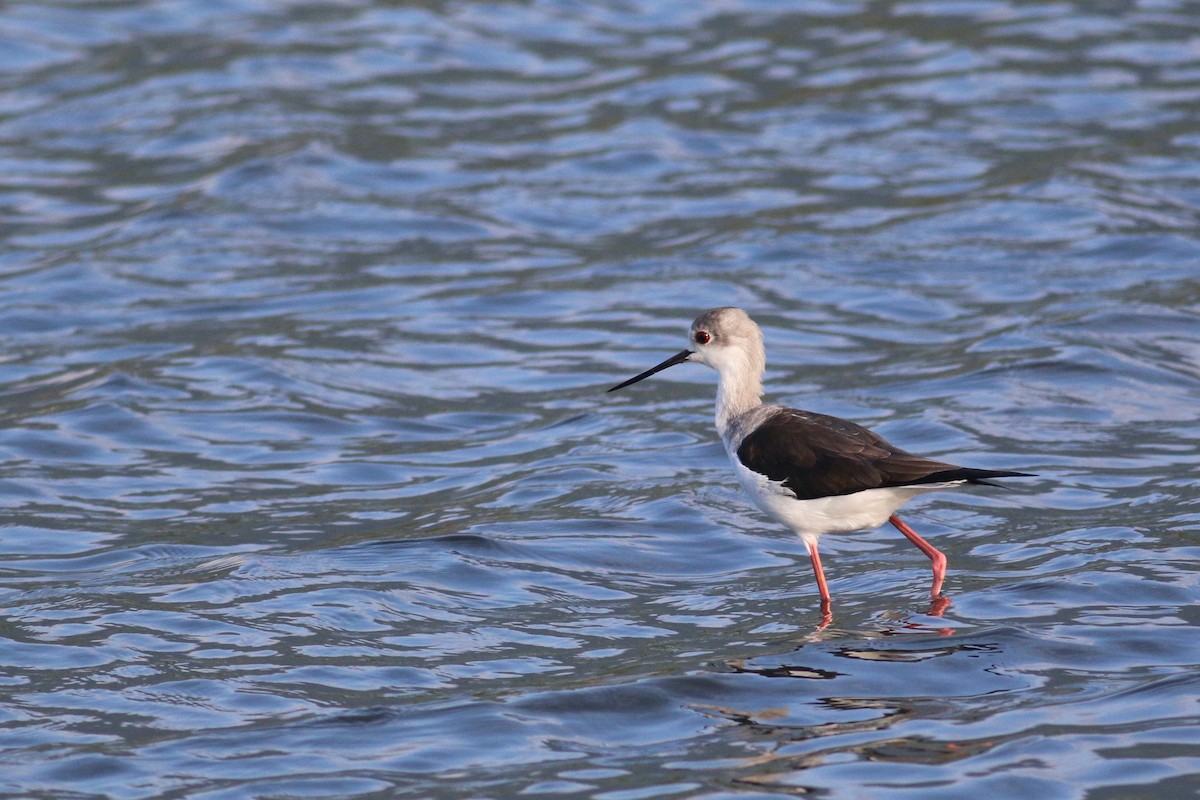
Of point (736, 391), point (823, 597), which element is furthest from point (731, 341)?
point (823, 597)

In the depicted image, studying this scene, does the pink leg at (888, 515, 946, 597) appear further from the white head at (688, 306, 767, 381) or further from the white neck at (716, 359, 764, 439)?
the white head at (688, 306, 767, 381)

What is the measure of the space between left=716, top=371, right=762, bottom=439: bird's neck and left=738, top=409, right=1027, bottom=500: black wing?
0.53 meters

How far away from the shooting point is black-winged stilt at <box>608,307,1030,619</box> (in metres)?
8.82

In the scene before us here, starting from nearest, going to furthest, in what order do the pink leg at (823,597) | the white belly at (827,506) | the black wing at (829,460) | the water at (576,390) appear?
the water at (576,390)
the black wing at (829,460)
the white belly at (827,506)
the pink leg at (823,597)

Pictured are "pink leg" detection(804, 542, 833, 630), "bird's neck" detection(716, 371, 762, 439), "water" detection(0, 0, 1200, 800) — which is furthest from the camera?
"bird's neck" detection(716, 371, 762, 439)

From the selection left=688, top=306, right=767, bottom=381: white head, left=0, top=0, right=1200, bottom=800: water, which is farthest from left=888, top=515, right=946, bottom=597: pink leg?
left=688, top=306, right=767, bottom=381: white head

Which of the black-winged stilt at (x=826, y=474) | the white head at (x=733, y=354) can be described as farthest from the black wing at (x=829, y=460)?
the white head at (x=733, y=354)

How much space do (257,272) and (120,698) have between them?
28.3 feet

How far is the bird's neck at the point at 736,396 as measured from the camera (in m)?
10.1

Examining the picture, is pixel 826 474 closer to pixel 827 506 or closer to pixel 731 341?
pixel 827 506

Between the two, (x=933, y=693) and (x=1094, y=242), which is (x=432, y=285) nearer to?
(x=1094, y=242)

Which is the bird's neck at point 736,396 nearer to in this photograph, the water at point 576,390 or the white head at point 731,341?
the white head at point 731,341

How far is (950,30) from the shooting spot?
22.7 m

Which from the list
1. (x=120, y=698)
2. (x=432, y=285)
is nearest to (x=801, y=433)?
(x=120, y=698)
